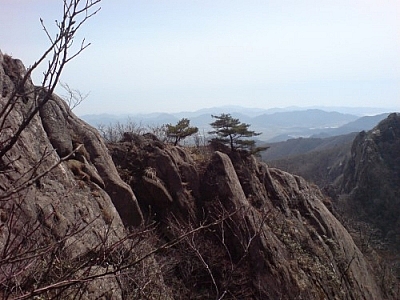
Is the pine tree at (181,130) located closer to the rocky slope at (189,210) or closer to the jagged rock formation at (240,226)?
the rocky slope at (189,210)

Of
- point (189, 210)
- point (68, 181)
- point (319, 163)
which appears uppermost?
point (68, 181)

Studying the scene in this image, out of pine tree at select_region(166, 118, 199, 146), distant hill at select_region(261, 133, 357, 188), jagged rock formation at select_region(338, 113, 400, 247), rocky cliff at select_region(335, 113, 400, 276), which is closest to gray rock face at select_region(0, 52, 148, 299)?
pine tree at select_region(166, 118, 199, 146)

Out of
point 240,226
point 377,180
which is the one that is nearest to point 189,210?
point 240,226

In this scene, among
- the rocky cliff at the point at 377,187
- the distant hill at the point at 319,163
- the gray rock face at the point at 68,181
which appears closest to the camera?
the gray rock face at the point at 68,181

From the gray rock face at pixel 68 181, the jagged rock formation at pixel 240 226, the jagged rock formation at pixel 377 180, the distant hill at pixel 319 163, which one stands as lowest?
the distant hill at pixel 319 163

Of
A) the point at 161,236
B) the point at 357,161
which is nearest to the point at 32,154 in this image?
the point at 161,236

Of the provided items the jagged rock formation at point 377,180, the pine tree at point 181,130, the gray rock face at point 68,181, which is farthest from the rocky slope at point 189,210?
the jagged rock formation at point 377,180

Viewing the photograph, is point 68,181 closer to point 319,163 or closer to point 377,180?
point 377,180

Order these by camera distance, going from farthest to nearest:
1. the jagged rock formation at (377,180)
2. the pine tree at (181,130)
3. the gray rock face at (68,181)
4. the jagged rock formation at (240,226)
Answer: the jagged rock formation at (377,180) < the pine tree at (181,130) < the jagged rock formation at (240,226) < the gray rock face at (68,181)

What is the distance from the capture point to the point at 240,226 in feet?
44.3

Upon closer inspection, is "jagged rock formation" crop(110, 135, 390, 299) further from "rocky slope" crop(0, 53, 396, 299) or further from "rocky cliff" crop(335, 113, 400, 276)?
"rocky cliff" crop(335, 113, 400, 276)

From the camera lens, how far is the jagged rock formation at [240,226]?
1288cm

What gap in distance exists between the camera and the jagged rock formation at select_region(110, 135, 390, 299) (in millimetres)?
12875

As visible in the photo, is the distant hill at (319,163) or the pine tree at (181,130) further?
the distant hill at (319,163)
